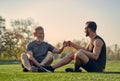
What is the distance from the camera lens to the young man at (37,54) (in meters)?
12.6

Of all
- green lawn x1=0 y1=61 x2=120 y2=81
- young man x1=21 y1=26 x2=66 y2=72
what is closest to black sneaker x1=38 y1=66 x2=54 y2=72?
young man x1=21 y1=26 x2=66 y2=72

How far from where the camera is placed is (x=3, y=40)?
9525 cm

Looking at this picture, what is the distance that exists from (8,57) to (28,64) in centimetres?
8659

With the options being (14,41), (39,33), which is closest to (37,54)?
(39,33)

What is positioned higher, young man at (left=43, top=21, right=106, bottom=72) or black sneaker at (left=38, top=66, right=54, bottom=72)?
young man at (left=43, top=21, right=106, bottom=72)

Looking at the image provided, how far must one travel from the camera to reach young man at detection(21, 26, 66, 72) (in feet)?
41.2

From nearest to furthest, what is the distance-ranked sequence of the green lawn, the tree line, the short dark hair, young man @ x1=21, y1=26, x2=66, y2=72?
1. the green lawn
2. the short dark hair
3. young man @ x1=21, y1=26, x2=66, y2=72
4. the tree line

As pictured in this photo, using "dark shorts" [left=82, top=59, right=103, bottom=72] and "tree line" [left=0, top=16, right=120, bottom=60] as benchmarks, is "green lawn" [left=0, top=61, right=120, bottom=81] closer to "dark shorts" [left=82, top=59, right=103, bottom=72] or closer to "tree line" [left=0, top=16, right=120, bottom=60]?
"dark shorts" [left=82, top=59, right=103, bottom=72]

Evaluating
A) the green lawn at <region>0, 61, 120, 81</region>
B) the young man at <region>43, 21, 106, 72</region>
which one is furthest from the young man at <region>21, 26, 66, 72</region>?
the green lawn at <region>0, 61, 120, 81</region>

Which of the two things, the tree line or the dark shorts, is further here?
the tree line

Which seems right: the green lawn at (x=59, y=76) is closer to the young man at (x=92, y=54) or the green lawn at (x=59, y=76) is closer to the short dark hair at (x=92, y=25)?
the young man at (x=92, y=54)

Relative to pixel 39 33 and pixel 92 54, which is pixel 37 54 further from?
pixel 92 54

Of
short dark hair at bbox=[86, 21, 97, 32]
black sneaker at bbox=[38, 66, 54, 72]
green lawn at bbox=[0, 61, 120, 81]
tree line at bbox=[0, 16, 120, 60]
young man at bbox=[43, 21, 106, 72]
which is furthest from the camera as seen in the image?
tree line at bbox=[0, 16, 120, 60]

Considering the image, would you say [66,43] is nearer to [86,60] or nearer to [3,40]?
[86,60]
